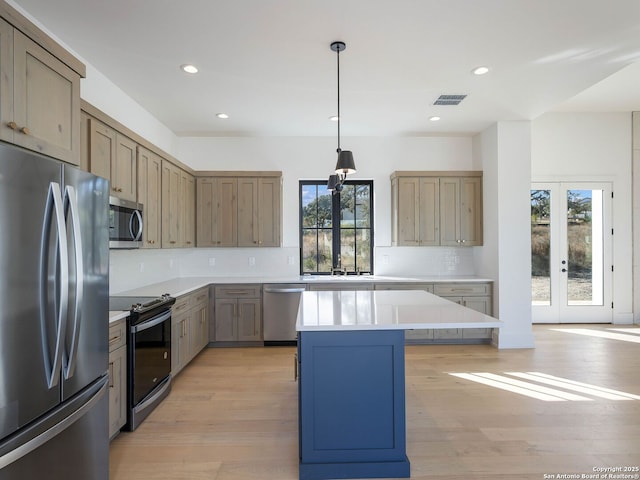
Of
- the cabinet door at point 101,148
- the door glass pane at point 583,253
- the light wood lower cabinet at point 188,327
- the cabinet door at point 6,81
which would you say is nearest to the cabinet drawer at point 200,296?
the light wood lower cabinet at point 188,327

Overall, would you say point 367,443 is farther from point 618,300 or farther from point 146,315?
point 618,300

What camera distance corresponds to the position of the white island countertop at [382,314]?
1896 millimetres

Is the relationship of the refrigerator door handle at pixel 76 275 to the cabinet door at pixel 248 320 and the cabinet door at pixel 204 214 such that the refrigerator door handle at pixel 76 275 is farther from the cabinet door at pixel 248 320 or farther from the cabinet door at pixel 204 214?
the cabinet door at pixel 204 214

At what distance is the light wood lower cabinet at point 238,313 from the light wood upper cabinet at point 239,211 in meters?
0.69

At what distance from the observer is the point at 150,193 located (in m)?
3.48

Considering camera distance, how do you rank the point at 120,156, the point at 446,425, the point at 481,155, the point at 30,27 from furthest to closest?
the point at 481,155 < the point at 120,156 < the point at 446,425 < the point at 30,27

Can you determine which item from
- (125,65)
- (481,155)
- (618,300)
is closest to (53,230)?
(125,65)

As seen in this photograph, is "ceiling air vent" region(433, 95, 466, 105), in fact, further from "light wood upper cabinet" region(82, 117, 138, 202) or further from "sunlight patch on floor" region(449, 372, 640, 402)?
"light wood upper cabinet" region(82, 117, 138, 202)

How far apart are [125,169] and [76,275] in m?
1.72

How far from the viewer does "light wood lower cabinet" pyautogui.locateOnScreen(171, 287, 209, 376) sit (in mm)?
3382

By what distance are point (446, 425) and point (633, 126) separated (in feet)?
20.0

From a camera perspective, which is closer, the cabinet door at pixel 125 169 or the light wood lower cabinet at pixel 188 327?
the cabinet door at pixel 125 169

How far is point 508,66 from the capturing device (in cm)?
309

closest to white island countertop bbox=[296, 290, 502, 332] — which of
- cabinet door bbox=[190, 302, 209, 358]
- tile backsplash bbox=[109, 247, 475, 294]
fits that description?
cabinet door bbox=[190, 302, 209, 358]
